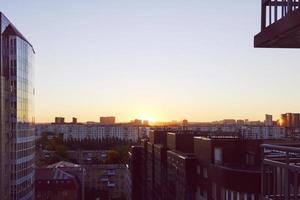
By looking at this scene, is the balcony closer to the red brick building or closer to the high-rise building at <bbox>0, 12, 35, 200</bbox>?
the high-rise building at <bbox>0, 12, 35, 200</bbox>

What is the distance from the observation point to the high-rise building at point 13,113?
37.2 meters

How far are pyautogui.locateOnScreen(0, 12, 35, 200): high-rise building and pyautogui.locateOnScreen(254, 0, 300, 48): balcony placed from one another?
32768 mm

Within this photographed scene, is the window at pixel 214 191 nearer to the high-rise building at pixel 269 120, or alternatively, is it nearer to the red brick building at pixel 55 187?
the red brick building at pixel 55 187

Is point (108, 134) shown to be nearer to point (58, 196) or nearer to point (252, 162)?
point (58, 196)

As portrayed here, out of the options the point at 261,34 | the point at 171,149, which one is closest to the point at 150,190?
the point at 171,149

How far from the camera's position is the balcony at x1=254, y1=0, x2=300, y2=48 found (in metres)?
5.18

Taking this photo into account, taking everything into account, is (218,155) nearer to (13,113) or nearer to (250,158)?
(250,158)

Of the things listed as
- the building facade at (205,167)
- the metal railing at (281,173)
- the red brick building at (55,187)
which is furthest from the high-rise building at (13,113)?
the metal railing at (281,173)

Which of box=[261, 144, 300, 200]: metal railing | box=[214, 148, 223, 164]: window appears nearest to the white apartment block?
box=[214, 148, 223, 164]: window

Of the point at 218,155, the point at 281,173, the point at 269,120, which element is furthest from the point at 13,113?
the point at 269,120

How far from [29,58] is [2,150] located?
10473mm

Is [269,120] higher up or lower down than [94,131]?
higher up

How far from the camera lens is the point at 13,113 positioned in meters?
38.8

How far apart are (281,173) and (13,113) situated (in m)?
35.1
